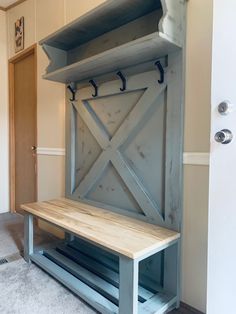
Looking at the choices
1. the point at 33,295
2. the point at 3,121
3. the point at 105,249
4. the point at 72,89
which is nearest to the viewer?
the point at 105,249

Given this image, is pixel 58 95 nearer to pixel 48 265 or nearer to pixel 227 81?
pixel 48 265

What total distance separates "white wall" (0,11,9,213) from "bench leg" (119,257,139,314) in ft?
9.59

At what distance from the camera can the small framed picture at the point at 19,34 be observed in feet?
10.7

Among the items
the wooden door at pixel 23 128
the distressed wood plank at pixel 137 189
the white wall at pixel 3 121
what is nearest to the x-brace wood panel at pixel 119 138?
the distressed wood plank at pixel 137 189

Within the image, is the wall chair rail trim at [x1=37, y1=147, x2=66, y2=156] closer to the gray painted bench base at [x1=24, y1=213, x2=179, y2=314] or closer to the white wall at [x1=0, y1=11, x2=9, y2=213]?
the gray painted bench base at [x1=24, y1=213, x2=179, y2=314]

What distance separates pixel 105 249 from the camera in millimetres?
1423

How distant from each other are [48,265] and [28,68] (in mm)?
2484

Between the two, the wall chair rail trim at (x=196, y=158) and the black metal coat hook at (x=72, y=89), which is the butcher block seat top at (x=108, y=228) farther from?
the black metal coat hook at (x=72, y=89)

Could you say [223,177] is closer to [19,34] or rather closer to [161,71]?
[161,71]

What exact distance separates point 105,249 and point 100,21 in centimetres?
157

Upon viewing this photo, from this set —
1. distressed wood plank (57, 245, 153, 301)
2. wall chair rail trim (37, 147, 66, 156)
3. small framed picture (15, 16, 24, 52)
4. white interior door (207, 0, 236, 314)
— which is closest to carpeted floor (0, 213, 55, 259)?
distressed wood plank (57, 245, 153, 301)

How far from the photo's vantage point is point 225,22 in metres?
1.13

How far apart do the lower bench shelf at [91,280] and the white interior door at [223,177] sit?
44 centimetres

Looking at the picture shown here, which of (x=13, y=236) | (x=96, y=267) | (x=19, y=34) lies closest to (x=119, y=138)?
(x=96, y=267)
